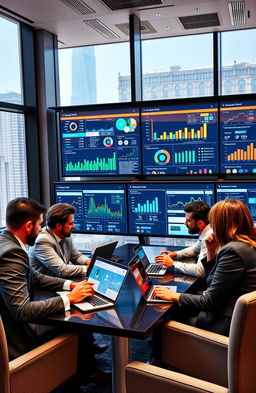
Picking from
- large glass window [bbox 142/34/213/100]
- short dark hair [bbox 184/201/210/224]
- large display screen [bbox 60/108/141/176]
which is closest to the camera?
short dark hair [bbox 184/201/210/224]

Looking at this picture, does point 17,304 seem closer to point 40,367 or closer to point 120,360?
point 40,367

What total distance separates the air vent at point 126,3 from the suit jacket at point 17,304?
2.47 metres

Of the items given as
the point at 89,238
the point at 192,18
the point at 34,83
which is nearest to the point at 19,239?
the point at 89,238

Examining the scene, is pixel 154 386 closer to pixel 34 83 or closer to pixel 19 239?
pixel 19 239

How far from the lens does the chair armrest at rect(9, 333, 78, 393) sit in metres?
2.01

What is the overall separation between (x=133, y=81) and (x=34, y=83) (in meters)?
1.07

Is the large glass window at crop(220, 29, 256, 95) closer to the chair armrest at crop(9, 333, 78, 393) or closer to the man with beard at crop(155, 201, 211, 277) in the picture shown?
the man with beard at crop(155, 201, 211, 277)

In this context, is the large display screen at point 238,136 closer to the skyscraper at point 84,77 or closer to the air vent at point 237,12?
the air vent at point 237,12

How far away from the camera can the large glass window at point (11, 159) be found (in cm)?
424

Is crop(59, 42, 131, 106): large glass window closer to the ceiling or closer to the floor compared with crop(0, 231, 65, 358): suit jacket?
closer to the ceiling

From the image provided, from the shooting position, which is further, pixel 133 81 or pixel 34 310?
pixel 133 81

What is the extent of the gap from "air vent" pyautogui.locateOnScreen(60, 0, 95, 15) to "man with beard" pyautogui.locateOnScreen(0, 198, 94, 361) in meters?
2.08

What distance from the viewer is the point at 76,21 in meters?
4.14

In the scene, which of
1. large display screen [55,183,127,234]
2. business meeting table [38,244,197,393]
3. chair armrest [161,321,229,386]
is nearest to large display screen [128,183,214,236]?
large display screen [55,183,127,234]
